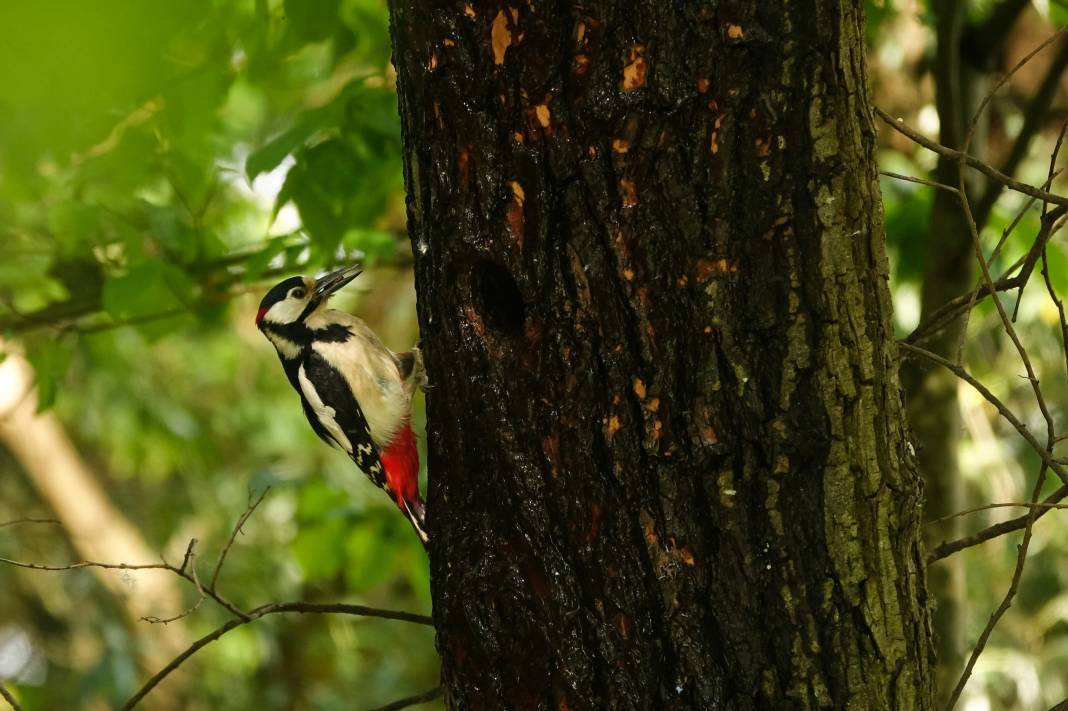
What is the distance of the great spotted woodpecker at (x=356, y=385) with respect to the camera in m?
3.31

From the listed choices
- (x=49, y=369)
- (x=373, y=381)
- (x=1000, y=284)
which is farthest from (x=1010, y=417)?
(x=49, y=369)

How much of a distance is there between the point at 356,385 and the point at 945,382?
1622mm

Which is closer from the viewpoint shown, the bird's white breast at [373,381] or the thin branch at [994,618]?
the thin branch at [994,618]

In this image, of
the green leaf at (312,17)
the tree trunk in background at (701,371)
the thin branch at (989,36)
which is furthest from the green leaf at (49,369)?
the thin branch at (989,36)

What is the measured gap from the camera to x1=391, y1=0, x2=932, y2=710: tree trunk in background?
1.50 metres

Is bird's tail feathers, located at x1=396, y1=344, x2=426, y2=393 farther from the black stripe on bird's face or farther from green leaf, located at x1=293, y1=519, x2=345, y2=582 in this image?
green leaf, located at x1=293, y1=519, x2=345, y2=582

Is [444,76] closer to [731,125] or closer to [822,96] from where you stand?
[731,125]

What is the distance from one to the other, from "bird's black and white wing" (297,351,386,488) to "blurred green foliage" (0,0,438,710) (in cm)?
13

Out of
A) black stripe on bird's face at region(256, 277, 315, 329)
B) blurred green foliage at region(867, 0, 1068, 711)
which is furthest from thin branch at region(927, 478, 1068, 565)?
black stripe on bird's face at region(256, 277, 315, 329)

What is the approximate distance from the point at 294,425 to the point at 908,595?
20.5 ft

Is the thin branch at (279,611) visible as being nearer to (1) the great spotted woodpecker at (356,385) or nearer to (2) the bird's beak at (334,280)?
(1) the great spotted woodpecker at (356,385)

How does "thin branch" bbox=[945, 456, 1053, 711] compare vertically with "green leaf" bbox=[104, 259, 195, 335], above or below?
below

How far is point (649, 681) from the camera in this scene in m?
1.53

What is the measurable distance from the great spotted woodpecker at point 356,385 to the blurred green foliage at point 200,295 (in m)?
0.11
